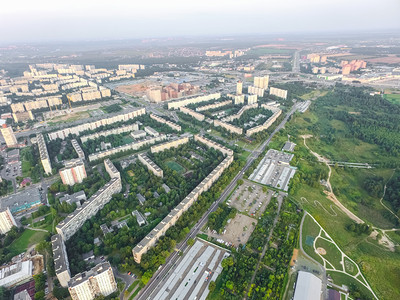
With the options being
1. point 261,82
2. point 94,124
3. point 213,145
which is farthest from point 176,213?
point 261,82

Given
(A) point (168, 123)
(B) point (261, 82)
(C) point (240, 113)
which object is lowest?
(A) point (168, 123)

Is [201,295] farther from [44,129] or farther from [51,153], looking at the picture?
[44,129]

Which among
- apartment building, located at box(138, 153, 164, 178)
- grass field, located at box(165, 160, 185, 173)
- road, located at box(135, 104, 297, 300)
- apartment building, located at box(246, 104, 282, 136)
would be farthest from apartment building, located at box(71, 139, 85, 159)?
apartment building, located at box(246, 104, 282, 136)

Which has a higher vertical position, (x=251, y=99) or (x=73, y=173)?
(x=251, y=99)

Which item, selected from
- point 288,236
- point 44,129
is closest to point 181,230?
point 288,236

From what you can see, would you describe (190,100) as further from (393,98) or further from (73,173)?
(393,98)

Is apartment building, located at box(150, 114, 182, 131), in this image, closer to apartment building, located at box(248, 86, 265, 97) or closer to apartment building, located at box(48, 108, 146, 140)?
apartment building, located at box(48, 108, 146, 140)

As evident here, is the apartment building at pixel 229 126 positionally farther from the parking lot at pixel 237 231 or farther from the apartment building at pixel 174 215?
the parking lot at pixel 237 231
